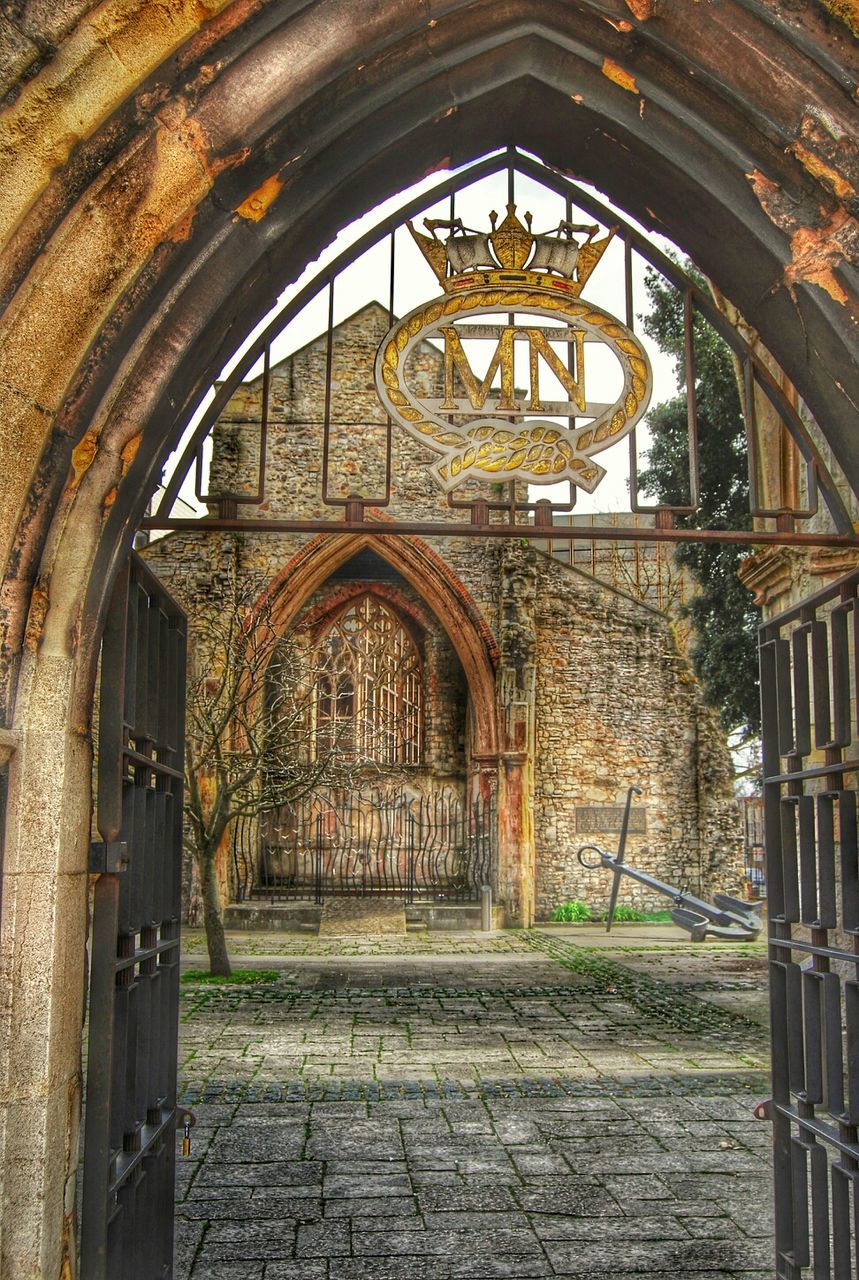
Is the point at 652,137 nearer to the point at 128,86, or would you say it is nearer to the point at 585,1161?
the point at 128,86

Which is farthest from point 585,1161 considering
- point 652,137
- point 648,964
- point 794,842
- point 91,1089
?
point 648,964

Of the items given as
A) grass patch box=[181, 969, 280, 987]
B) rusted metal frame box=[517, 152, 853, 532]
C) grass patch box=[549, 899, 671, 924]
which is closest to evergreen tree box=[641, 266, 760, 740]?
grass patch box=[549, 899, 671, 924]

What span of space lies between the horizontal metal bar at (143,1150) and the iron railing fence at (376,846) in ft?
46.4

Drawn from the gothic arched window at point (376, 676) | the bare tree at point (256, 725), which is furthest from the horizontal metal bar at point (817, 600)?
the gothic arched window at point (376, 676)

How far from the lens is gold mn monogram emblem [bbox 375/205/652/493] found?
11.8 feet

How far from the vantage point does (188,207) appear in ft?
9.15

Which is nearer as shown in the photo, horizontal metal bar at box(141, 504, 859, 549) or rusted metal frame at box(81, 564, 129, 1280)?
rusted metal frame at box(81, 564, 129, 1280)

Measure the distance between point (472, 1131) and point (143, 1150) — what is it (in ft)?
11.0

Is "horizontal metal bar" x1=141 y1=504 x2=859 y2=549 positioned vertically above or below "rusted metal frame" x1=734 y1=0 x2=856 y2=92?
below

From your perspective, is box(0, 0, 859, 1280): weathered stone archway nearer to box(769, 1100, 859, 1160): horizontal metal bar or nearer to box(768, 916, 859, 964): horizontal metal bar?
box(768, 916, 859, 964): horizontal metal bar

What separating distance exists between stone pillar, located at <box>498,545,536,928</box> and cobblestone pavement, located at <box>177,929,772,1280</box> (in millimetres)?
5827

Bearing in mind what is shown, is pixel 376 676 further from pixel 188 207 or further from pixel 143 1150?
pixel 188 207

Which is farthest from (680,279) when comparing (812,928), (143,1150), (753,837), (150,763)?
(753,837)

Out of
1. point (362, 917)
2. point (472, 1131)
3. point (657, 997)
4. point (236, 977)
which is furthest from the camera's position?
point (362, 917)
